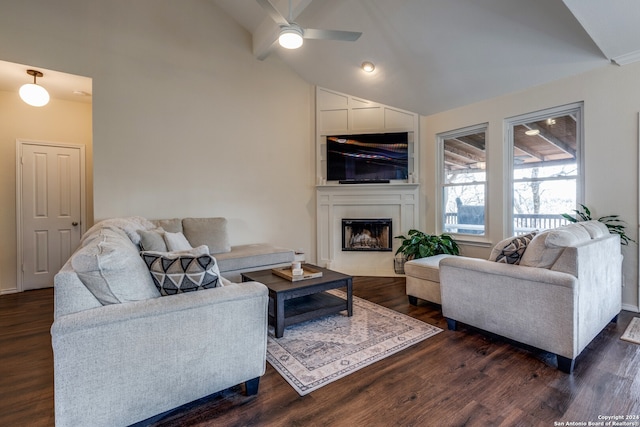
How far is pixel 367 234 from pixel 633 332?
10.5 ft

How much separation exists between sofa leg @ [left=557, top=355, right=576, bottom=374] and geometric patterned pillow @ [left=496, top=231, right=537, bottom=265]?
686 millimetres

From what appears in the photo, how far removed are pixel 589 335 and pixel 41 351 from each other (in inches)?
164

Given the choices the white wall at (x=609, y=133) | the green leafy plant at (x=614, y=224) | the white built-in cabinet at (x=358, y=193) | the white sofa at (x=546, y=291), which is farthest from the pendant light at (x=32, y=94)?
the green leafy plant at (x=614, y=224)

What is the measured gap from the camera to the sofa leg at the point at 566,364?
1981 millimetres

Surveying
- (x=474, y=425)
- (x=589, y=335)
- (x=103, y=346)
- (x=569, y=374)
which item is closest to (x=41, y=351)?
(x=103, y=346)

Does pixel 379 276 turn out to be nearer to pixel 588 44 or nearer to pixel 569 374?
pixel 569 374

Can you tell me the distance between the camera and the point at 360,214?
16.6 ft

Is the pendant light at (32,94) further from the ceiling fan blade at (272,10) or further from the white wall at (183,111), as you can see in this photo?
the ceiling fan blade at (272,10)

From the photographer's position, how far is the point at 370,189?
Answer: 496cm

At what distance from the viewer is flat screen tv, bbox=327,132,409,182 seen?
4.88m

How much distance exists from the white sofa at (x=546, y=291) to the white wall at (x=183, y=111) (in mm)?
3082

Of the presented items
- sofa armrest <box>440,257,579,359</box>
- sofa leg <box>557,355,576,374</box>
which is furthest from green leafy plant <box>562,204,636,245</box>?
sofa leg <box>557,355,576,374</box>

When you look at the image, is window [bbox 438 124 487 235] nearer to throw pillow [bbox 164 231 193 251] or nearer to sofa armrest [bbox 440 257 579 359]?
sofa armrest [bbox 440 257 579 359]

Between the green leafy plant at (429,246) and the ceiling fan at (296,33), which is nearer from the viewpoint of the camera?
the ceiling fan at (296,33)
